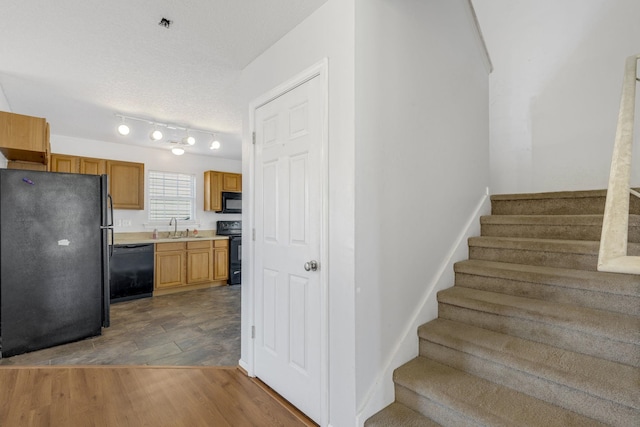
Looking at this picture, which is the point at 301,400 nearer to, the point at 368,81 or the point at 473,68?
the point at 368,81

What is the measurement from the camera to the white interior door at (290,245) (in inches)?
73.1

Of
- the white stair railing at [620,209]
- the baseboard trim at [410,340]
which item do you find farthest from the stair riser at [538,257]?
the white stair railing at [620,209]

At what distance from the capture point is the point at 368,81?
1.68m

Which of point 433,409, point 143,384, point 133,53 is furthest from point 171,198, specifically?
point 433,409

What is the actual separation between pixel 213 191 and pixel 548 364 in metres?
5.49

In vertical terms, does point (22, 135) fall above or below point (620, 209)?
above

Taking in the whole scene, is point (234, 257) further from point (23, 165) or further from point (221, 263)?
point (23, 165)

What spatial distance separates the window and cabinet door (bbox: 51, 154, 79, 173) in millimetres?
1075

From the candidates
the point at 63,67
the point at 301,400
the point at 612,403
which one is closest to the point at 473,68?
the point at 612,403

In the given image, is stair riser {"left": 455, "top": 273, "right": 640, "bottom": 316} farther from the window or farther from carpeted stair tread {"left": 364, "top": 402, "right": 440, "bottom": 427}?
the window

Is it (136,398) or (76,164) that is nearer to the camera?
(136,398)

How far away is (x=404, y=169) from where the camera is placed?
1.90 metres

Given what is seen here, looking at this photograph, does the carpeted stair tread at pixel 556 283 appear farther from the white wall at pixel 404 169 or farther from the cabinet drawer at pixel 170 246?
the cabinet drawer at pixel 170 246

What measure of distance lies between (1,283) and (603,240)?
4.23 metres
